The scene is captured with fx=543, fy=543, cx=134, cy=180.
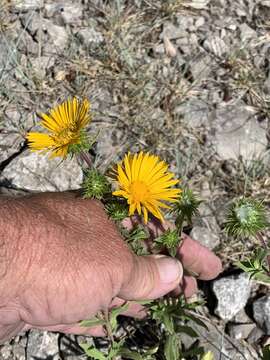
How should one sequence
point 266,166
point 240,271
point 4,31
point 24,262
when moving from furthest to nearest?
point 4,31, point 266,166, point 240,271, point 24,262

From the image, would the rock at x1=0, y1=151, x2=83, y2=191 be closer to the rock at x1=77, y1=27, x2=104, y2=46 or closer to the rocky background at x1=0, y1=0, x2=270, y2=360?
the rocky background at x1=0, y1=0, x2=270, y2=360

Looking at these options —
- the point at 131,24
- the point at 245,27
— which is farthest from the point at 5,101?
the point at 245,27

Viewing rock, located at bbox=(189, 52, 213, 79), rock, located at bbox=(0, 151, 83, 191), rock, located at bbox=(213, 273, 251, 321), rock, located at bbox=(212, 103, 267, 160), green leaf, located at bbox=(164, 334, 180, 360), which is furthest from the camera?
rock, located at bbox=(189, 52, 213, 79)

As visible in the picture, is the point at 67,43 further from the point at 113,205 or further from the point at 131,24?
the point at 113,205

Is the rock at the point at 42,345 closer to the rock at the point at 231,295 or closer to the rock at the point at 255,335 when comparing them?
the rock at the point at 231,295

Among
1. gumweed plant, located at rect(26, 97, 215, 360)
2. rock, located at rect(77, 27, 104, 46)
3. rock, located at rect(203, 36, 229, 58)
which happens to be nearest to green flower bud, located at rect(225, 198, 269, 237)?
gumweed plant, located at rect(26, 97, 215, 360)

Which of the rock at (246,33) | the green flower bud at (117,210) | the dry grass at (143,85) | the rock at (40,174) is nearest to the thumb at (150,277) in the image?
the green flower bud at (117,210)
